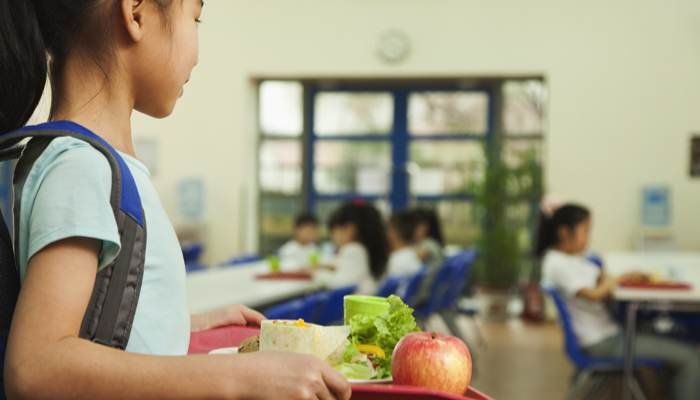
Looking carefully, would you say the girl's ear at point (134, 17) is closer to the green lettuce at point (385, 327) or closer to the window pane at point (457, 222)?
the green lettuce at point (385, 327)

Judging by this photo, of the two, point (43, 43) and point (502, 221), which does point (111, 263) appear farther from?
point (502, 221)

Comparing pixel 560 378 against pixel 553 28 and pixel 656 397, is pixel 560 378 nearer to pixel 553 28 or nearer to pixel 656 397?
pixel 656 397

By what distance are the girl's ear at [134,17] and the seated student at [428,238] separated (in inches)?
199

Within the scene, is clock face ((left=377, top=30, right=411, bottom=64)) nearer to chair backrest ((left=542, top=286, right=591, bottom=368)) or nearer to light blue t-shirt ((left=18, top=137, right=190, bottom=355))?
chair backrest ((left=542, top=286, right=591, bottom=368))

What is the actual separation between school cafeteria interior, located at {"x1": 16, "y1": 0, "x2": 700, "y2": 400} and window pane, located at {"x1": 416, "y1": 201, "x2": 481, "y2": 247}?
2cm

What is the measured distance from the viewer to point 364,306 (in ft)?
2.71

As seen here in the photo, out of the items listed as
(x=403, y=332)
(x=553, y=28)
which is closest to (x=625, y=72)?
(x=553, y=28)

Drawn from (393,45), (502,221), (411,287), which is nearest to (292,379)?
Answer: (411,287)

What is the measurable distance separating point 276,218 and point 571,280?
586 cm

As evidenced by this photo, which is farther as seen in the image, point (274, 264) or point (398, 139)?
point (398, 139)

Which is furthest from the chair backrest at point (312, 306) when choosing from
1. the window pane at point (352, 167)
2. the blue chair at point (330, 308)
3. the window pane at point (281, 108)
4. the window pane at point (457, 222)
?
the window pane at point (281, 108)

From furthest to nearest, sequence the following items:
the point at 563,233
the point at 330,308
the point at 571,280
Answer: the point at 563,233 < the point at 571,280 < the point at 330,308

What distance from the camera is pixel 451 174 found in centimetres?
873

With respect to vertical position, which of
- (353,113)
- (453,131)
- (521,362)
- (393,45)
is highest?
(393,45)
